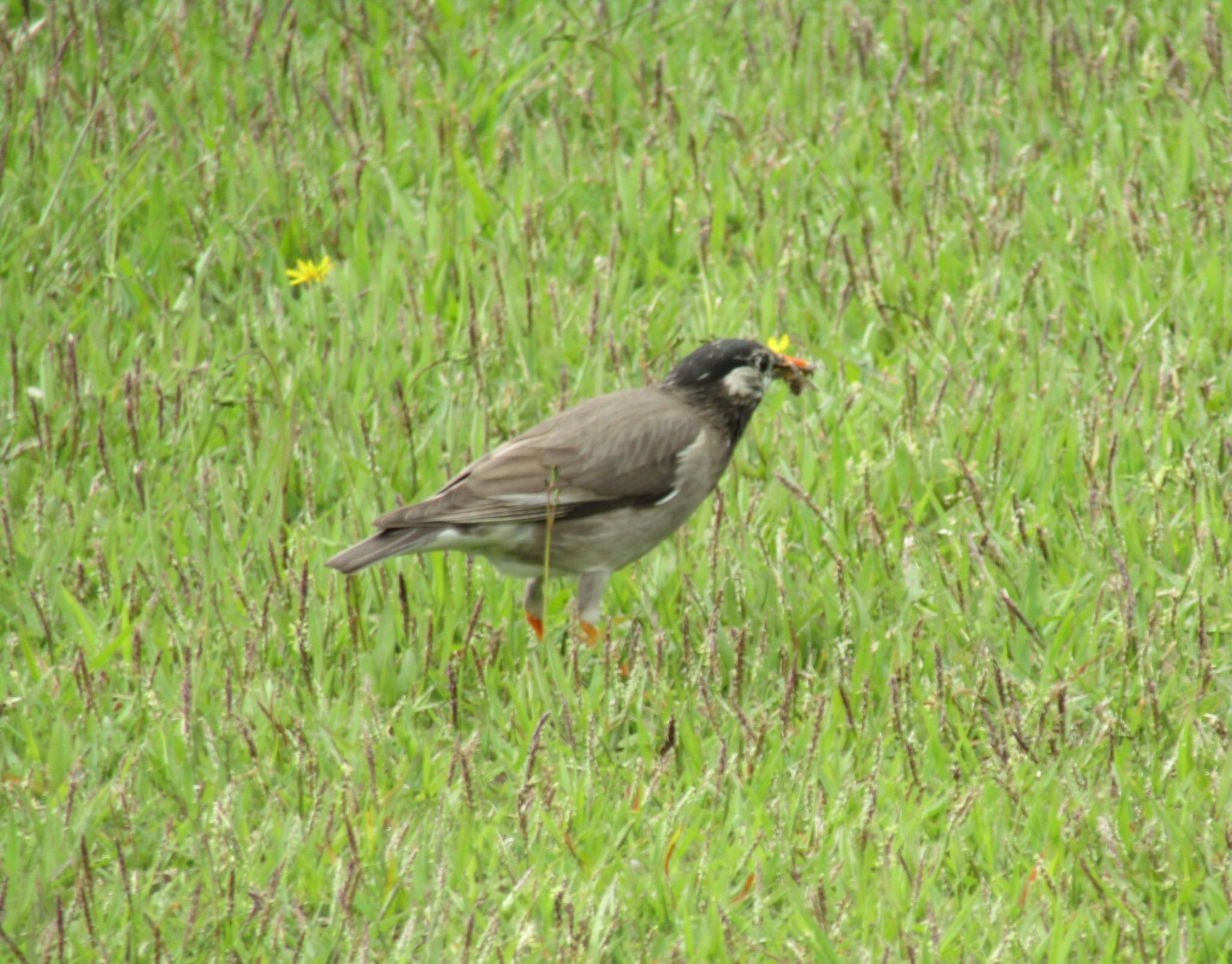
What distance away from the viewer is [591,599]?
6270 mm

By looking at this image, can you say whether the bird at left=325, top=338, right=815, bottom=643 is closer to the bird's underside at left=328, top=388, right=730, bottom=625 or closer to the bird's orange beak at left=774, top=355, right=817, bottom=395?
the bird's underside at left=328, top=388, right=730, bottom=625

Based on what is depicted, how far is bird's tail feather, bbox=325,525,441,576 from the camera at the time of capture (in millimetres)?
5789

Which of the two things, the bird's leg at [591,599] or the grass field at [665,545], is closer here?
the grass field at [665,545]

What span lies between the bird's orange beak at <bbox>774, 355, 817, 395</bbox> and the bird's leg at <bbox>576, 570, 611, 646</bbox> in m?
1.18

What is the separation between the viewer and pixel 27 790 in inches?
200

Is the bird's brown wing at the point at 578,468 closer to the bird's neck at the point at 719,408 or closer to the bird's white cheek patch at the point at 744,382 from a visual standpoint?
the bird's neck at the point at 719,408

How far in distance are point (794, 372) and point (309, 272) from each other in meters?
2.35

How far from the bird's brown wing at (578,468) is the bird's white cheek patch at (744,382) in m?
0.23

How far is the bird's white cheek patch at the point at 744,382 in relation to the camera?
267 inches

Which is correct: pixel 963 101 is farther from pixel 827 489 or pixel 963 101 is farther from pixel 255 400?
pixel 255 400

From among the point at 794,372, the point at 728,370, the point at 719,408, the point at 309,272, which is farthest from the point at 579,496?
the point at 309,272

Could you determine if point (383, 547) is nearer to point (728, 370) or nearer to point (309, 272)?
point (728, 370)

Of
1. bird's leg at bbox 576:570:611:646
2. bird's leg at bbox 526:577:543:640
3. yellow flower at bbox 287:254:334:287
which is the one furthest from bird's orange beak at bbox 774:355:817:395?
yellow flower at bbox 287:254:334:287

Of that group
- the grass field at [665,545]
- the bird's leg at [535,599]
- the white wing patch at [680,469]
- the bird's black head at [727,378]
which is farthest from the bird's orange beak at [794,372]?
the bird's leg at [535,599]
